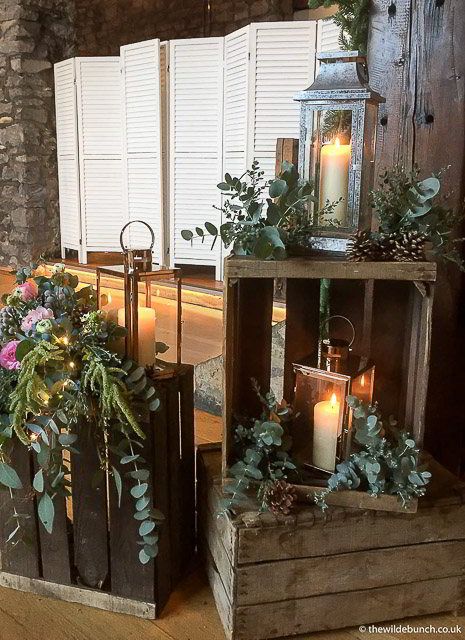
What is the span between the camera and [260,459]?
4.43 feet

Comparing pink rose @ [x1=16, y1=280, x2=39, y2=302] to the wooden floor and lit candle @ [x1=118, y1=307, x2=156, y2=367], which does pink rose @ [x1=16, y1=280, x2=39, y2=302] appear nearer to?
lit candle @ [x1=118, y1=307, x2=156, y2=367]

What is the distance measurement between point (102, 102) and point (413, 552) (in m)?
4.76

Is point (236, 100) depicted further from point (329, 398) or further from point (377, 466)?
point (377, 466)

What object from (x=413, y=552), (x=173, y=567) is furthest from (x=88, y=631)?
(x=413, y=552)

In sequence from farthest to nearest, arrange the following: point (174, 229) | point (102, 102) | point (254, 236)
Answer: point (102, 102)
point (174, 229)
point (254, 236)

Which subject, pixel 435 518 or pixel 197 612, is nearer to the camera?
pixel 435 518

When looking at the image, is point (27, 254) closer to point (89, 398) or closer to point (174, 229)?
point (174, 229)

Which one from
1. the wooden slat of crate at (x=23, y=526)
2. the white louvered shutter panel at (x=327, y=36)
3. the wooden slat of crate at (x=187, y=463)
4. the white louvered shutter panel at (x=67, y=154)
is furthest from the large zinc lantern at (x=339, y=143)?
the white louvered shutter panel at (x=67, y=154)

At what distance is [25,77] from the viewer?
545 centimetres

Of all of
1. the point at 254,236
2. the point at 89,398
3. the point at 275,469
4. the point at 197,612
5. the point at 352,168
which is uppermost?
the point at 352,168

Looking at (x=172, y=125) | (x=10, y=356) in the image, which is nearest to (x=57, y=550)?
(x=10, y=356)

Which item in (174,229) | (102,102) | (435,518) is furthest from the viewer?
(102,102)

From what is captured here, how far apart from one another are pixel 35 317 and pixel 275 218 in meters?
0.56

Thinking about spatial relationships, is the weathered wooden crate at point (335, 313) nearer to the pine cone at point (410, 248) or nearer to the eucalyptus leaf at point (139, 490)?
the pine cone at point (410, 248)
